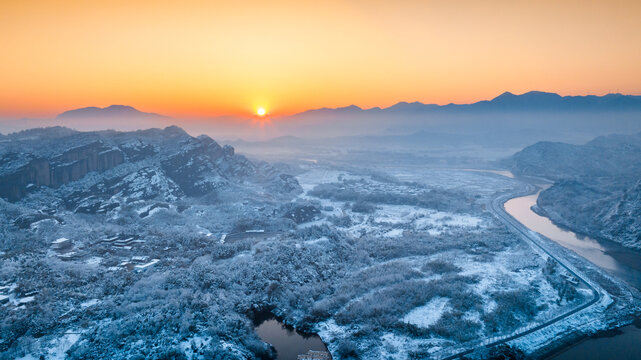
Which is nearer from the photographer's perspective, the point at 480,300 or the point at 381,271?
the point at 480,300

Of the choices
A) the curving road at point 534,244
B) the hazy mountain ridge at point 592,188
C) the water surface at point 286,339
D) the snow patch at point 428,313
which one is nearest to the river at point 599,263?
the curving road at point 534,244

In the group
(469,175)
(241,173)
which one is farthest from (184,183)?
(469,175)

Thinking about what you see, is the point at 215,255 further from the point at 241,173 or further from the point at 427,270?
the point at 241,173

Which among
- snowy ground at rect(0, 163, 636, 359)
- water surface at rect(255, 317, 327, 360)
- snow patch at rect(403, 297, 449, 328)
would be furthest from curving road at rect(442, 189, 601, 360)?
water surface at rect(255, 317, 327, 360)

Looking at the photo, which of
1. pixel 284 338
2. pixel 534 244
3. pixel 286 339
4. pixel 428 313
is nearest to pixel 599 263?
pixel 534 244

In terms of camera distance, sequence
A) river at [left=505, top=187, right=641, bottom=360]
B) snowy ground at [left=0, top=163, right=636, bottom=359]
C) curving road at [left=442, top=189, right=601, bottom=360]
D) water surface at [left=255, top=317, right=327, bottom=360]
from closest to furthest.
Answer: snowy ground at [left=0, top=163, right=636, bottom=359], river at [left=505, top=187, right=641, bottom=360], water surface at [left=255, top=317, right=327, bottom=360], curving road at [left=442, top=189, right=601, bottom=360]

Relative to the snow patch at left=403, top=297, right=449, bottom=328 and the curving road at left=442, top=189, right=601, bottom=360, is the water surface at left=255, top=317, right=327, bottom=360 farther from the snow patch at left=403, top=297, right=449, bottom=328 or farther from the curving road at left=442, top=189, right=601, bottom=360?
the curving road at left=442, top=189, right=601, bottom=360

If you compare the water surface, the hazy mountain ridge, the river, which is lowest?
the water surface
